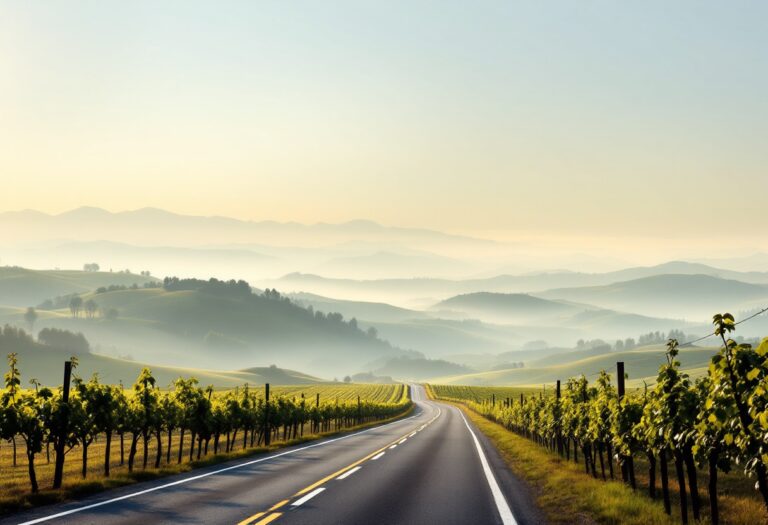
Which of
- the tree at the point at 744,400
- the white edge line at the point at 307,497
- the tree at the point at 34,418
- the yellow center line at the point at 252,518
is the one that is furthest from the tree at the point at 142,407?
the tree at the point at 744,400

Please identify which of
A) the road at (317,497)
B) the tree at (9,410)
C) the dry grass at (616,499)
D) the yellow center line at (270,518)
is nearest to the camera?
the yellow center line at (270,518)

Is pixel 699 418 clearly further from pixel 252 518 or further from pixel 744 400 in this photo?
pixel 252 518

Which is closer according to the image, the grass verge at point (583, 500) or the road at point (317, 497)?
the road at point (317, 497)

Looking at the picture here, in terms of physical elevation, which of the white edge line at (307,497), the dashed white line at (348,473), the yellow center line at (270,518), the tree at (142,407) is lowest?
the dashed white line at (348,473)

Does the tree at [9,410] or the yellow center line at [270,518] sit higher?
the tree at [9,410]

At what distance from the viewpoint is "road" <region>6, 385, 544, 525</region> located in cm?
1447

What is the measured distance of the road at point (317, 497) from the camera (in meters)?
14.5

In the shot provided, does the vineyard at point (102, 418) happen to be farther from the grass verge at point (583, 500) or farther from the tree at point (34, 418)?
the grass verge at point (583, 500)

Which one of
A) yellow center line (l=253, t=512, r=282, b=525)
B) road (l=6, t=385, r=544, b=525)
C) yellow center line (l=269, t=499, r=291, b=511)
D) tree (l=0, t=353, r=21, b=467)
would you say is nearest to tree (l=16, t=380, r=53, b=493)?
tree (l=0, t=353, r=21, b=467)

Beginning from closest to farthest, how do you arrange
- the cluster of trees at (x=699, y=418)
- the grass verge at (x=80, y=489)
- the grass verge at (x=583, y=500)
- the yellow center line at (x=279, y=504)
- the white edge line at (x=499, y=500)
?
the cluster of trees at (x=699, y=418), the white edge line at (x=499, y=500), the grass verge at (x=583, y=500), the yellow center line at (x=279, y=504), the grass verge at (x=80, y=489)

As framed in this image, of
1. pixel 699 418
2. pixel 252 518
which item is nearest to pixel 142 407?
pixel 252 518

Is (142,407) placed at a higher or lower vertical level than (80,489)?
higher

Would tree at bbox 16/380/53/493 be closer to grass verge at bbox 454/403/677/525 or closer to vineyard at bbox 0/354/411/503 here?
vineyard at bbox 0/354/411/503

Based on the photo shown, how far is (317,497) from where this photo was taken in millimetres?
17203
